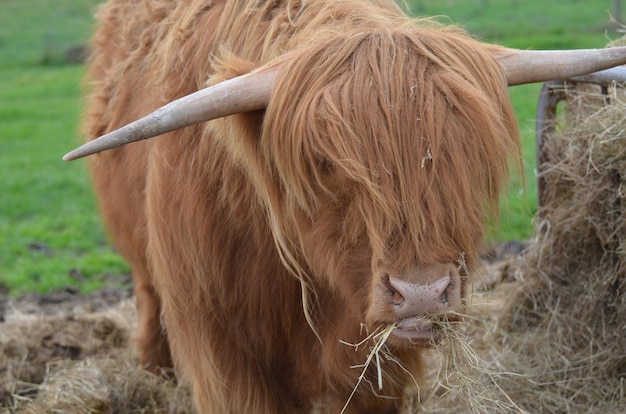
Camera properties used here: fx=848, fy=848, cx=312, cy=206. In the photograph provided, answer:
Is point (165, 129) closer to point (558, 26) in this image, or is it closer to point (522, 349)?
point (522, 349)

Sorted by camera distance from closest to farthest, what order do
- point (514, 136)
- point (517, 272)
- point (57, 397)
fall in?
1. point (514, 136)
2. point (57, 397)
3. point (517, 272)

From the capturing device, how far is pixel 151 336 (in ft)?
14.1

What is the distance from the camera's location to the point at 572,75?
2.39 m

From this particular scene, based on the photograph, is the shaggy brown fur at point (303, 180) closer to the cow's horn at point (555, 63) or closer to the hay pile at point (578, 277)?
the cow's horn at point (555, 63)

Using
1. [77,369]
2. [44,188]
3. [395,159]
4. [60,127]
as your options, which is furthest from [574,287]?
[60,127]

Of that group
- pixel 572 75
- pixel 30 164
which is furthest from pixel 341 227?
pixel 30 164

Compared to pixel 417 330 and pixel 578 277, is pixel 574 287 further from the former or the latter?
pixel 417 330

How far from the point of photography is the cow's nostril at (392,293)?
2121mm

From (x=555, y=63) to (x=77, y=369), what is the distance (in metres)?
2.65

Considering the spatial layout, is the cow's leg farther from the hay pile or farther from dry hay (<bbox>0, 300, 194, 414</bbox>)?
the hay pile

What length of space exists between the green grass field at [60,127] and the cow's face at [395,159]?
1.35 ft

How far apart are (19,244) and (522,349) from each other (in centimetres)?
440

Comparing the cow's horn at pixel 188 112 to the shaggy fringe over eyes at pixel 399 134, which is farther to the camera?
the cow's horn at pixel 188 112

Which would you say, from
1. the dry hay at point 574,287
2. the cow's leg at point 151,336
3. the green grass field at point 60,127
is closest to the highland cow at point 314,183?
the green grass field at point 60,127
